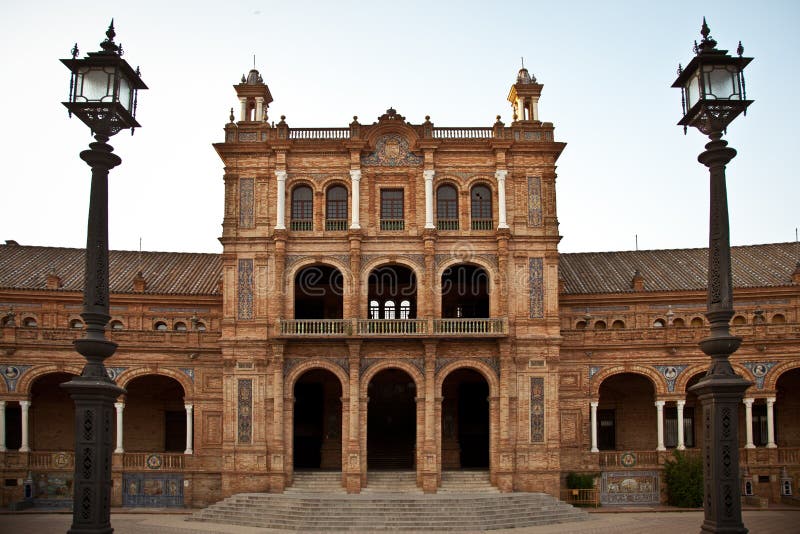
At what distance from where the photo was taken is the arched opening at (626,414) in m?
44.5

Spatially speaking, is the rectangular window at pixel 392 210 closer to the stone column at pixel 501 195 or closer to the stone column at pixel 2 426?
the stone column at pixel 501 195

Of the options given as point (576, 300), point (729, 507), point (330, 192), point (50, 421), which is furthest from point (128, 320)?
point (729, 507)

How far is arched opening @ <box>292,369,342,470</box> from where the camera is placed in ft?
143

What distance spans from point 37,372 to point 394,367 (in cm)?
1650

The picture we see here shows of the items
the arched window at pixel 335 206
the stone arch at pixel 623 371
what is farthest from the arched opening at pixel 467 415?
the arched window at pixel 335 206

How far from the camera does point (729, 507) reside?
13.4m

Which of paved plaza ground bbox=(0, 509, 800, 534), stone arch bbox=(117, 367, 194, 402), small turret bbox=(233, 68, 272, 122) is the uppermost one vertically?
small turret bbox=(233, 68, 272, 122)

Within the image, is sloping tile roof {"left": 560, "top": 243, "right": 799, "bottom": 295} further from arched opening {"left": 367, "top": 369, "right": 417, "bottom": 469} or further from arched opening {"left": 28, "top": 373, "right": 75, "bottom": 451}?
arched opening {"left": 28, "top": 373, "right": 75, "bottom": 451}

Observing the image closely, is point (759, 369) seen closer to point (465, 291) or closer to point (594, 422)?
point (594, 422)

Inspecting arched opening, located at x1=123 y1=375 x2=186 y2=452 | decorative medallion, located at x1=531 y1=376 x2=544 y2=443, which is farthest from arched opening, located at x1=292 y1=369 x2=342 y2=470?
decorative medallion, located at x1=531 y1=376 x2=544 y2=443

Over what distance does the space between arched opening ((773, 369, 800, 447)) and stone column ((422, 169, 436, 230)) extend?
19274mm

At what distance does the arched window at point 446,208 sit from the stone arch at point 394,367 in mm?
6486

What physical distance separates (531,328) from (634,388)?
839 centimetres

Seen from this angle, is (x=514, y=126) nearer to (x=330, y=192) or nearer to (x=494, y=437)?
(x=330, y=192)
